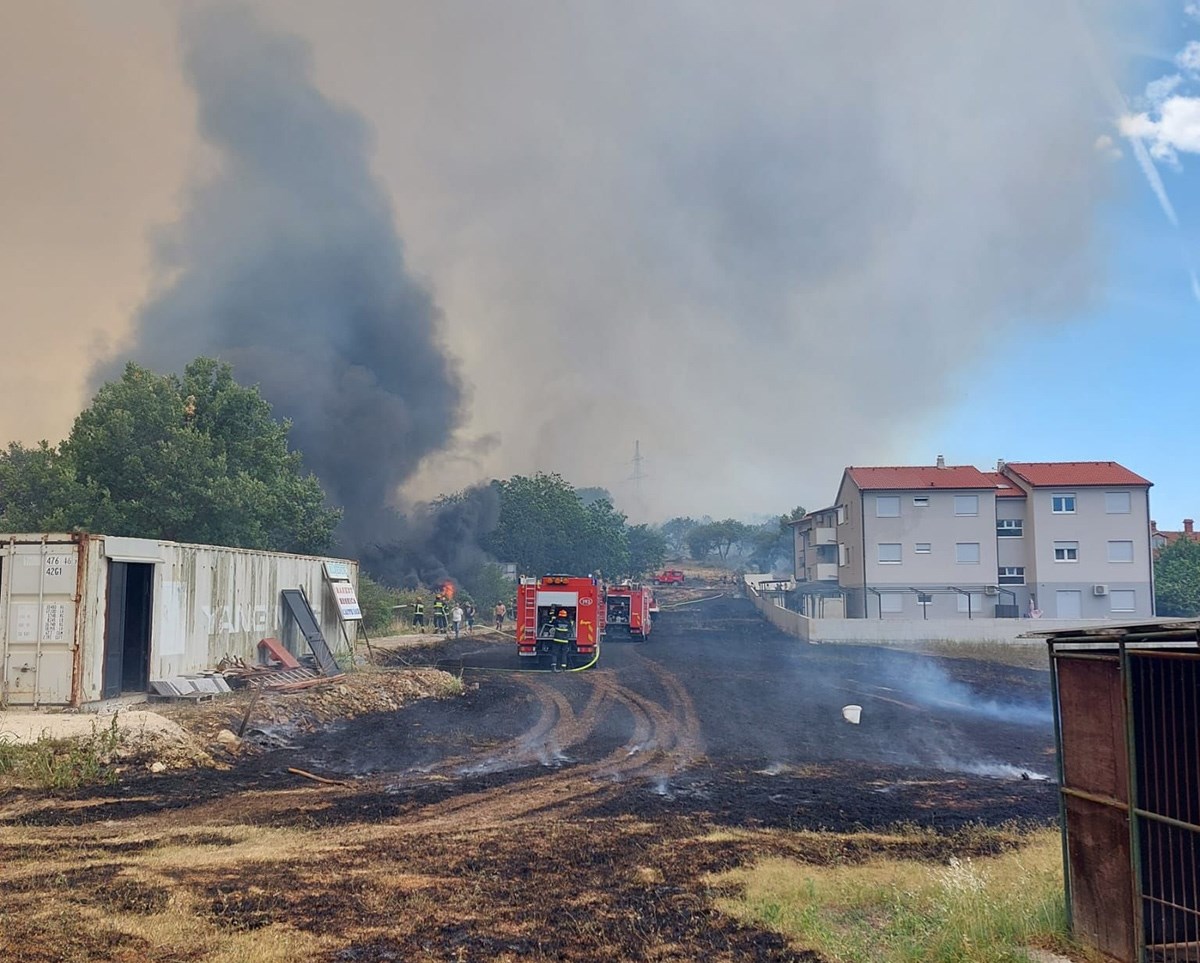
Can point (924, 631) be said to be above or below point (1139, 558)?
below

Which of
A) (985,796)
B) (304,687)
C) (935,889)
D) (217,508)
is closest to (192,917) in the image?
(935,889)

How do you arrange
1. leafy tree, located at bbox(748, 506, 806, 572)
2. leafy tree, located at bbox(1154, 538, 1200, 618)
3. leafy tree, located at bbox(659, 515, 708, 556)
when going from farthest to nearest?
leafy tree, located at bbox(659, 515, 708, 556)
leafy tree, located at bbox(748, 506, 806, 572)
leafy tree, located at bbox(1154, 538, 1200, 618)

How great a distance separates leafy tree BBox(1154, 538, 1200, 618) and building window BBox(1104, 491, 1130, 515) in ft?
24.2

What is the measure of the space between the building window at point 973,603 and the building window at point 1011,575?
74.7 inches

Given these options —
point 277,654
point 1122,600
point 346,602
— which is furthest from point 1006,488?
point 277,654

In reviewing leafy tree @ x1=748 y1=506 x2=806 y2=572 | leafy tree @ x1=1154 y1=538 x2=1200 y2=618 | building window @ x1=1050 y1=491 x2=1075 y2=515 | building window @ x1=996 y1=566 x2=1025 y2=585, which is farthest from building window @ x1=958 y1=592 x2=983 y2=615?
leafy tree @ x1=748 y1=506 x2=806 y2=572

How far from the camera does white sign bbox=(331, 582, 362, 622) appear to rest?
2538 centimetres

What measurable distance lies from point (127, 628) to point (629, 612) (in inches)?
947

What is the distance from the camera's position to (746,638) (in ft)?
137

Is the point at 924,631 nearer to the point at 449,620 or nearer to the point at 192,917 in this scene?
the point at 449,620

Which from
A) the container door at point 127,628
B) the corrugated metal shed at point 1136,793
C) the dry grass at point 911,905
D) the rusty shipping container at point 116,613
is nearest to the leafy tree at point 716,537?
the rusty shipping container at point 116,613

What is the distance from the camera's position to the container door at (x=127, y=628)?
15.8m

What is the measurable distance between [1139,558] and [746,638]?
21.8m

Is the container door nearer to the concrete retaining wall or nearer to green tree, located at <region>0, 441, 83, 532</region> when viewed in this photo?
green tree, located at <region>0, 441, 83, 532</region>
